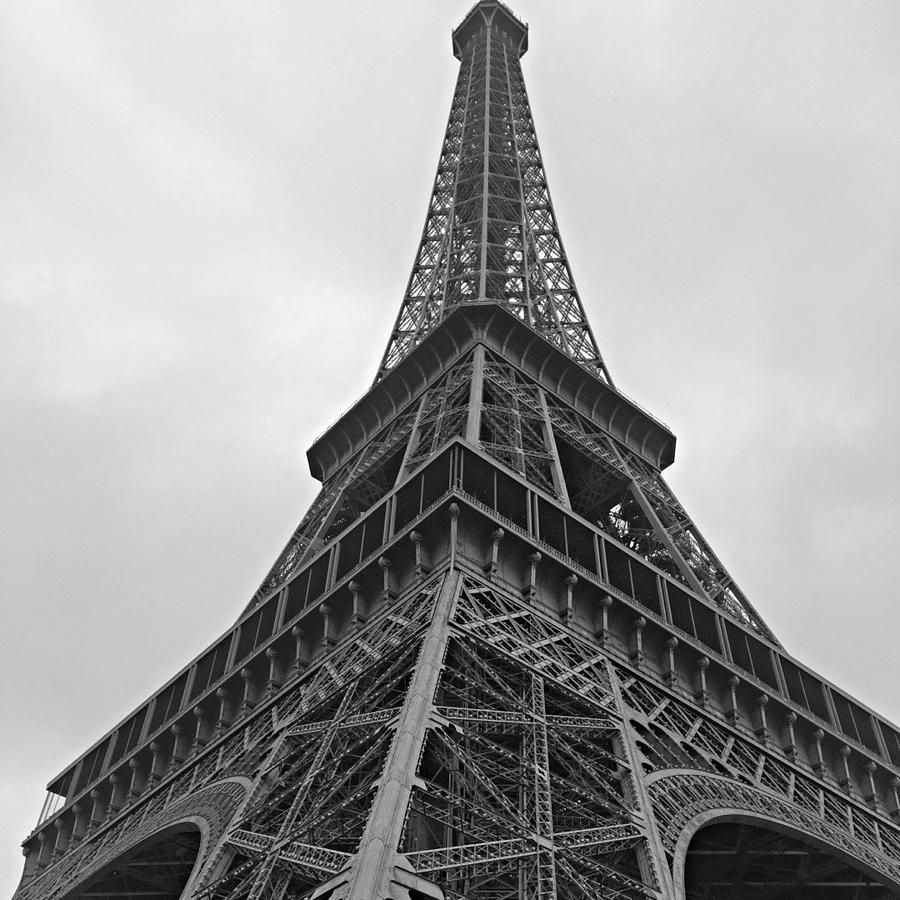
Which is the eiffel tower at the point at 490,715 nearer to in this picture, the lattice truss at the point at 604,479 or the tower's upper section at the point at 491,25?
the lattice truss at the point at 604,479

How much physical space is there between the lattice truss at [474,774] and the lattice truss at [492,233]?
28678 mm

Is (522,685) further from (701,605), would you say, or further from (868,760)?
(868,760)

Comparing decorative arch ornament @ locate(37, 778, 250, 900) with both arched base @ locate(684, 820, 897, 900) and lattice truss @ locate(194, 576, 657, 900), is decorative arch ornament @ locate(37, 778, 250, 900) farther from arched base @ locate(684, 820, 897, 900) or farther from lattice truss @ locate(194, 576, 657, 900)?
arched base @ locate(684, 820, 897, 900)

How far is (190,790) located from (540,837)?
1489 cm

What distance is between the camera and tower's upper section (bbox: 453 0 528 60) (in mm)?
95688

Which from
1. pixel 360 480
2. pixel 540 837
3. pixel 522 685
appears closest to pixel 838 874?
pixel 522 685

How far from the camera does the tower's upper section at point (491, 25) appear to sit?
9569 cm

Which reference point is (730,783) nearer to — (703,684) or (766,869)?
(703,684)

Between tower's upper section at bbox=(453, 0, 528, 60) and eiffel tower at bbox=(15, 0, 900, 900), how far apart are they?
164ft

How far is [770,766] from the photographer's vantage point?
109 ft

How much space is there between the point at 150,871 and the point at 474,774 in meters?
17.7

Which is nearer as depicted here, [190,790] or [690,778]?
[690,778]

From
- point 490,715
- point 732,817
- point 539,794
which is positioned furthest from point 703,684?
point 539,794

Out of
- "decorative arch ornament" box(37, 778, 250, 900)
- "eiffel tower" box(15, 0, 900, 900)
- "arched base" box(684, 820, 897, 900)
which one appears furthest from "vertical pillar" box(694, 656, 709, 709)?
"decorative arch ornament" box(37, 778, 250, 900)
